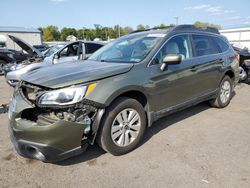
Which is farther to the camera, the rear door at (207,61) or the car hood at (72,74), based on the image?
the rear door at (207,61)

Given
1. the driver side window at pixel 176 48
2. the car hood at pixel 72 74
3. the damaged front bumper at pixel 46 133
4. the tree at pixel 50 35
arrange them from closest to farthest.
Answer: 1. the damaged front bumper at pixel 46 133
2. the car hood at pixel 72 74
3. the driver side window at pixel 176 48
4. the tree at pixel 50 35

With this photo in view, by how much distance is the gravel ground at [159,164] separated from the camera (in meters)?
2.90

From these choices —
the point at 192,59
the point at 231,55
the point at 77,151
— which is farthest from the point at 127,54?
the point at 231,55

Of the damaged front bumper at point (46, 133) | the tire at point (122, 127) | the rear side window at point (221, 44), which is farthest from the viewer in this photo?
the rear side window at point (221, 44)

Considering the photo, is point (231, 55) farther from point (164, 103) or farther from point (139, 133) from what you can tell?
point (139, 133)

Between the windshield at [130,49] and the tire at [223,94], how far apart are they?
225 cm

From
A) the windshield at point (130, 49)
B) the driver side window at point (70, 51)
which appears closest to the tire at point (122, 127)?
the windshield at point (130, 49)

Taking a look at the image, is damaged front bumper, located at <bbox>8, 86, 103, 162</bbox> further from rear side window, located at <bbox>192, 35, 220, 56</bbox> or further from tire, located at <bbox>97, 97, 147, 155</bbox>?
rear side window, located at <bbox>192, 35, 220, 56</bbox>

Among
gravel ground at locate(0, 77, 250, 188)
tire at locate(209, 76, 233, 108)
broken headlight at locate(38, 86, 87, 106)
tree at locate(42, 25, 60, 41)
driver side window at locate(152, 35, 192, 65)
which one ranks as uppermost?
tree at locate(42, 25, 60, 41)

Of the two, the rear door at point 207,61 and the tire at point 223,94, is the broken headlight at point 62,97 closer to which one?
the rear door at point 207,61

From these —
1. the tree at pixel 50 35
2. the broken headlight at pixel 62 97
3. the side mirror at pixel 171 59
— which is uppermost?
the tree at pixel 50 35

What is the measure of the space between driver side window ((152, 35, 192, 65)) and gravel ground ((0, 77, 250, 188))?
1.31m

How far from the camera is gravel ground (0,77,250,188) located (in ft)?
9.51

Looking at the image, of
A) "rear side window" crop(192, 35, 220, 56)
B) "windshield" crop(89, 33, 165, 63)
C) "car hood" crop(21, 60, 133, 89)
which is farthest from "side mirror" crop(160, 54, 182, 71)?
"rear side window" crop(192, 35, 220, 56)
